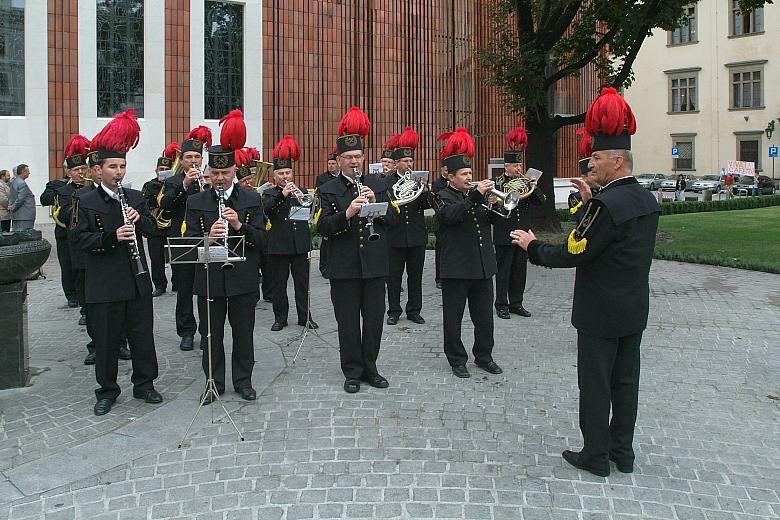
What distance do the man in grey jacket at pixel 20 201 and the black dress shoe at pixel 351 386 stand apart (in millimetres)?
11343

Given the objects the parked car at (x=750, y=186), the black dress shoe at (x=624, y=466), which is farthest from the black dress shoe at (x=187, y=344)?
the parked car at (x=750, y=186)

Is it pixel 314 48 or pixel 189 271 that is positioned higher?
pixel 314 48

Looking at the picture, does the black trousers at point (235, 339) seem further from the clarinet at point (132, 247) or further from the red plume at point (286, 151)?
the red plume at point (286, 151)

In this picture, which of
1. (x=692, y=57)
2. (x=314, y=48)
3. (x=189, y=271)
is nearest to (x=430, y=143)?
(x=314, y=48)

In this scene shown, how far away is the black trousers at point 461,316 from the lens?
701cm

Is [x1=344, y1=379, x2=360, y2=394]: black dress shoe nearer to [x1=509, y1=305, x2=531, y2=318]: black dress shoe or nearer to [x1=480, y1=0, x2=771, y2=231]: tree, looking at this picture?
[x1=509, y1=305, x2=531, y2=318]: black dress shoe

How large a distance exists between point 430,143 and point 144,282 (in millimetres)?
19702

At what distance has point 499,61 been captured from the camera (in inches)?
658

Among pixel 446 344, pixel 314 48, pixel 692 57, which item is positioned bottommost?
pixel 446 344

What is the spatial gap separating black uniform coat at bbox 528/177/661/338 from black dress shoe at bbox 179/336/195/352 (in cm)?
482

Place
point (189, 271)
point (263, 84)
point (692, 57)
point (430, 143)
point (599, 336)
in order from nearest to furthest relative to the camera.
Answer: point (599, 336), point (189, 271), point (263, 84), point (430, 143), point (692, 57)

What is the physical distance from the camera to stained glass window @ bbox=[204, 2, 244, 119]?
68.4ft

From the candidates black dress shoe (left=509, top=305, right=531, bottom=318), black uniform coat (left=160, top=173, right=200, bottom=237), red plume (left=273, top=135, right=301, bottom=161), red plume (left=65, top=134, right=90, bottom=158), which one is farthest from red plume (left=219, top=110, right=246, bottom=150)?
black dress shoe (left=509, top=305, right=531, bottom=318)

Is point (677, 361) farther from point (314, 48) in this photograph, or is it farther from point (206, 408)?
point (314, 48)
